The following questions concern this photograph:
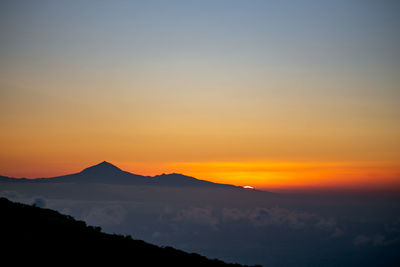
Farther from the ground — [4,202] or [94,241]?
[4,202]

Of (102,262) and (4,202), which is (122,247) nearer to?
(102,262)

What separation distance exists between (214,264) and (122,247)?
7.52 m

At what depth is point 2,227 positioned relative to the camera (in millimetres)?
29469

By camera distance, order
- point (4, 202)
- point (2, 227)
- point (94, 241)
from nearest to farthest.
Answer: point (2, 227) → point (94, 241) → point (4, 202)

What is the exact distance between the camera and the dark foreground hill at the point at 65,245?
85.8 ft

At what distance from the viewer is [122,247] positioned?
104 feet

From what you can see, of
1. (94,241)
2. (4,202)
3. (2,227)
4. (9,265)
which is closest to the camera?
(9,265)

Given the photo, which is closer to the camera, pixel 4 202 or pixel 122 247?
pixel 122 247

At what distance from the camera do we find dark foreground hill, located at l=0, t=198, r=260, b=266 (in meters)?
26.1

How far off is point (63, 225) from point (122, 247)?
556cm

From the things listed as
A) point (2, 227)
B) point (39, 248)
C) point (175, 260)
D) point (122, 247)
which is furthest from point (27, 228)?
point (175, 260)

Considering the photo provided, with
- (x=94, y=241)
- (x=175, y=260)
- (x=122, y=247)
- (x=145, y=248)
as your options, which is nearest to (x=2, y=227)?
(x=94, y=241)

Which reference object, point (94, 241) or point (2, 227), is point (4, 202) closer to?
point (2, 227)

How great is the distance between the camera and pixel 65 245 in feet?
94.2
